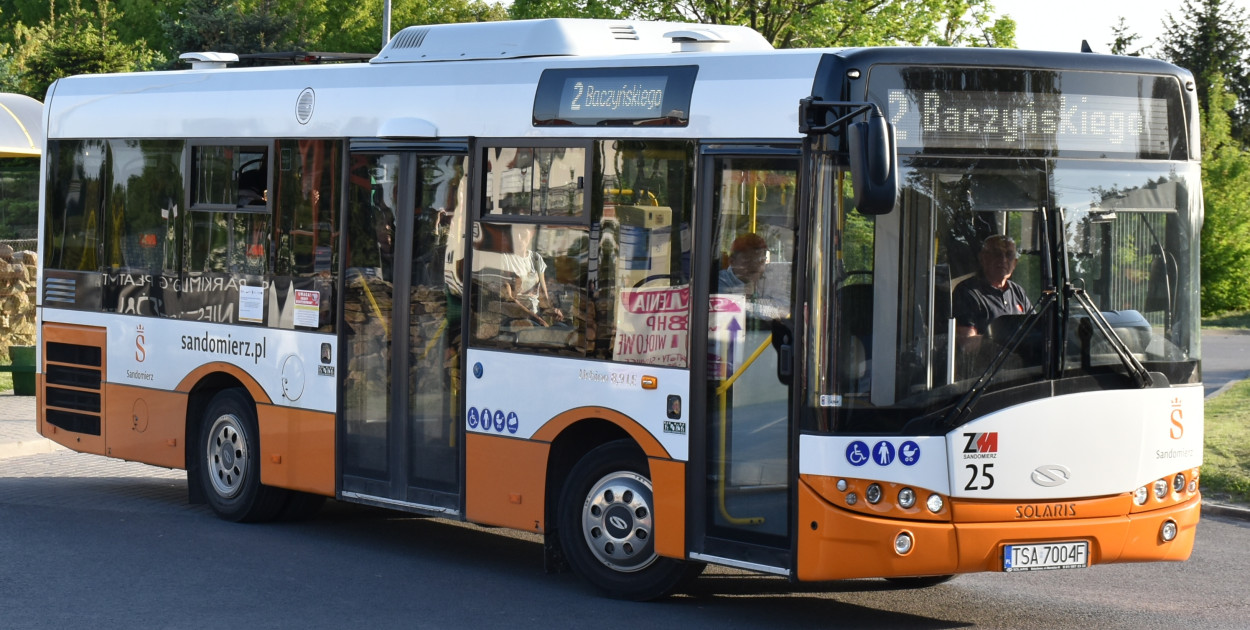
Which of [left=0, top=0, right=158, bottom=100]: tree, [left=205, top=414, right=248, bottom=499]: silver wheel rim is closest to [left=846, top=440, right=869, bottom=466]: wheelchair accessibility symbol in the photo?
[left=205, top=414, right=248, bottom=499]: silver wheel rim

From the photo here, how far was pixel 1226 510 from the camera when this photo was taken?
477 inches

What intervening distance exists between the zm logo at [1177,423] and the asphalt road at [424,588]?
1.03 m

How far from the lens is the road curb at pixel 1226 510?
1198cm

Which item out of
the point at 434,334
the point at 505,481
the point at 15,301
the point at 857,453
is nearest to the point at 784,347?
the point at 857,453

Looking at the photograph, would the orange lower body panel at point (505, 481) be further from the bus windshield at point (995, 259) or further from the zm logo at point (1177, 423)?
the zm logo at point (1177, 423)

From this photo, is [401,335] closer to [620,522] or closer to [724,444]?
[620,522]

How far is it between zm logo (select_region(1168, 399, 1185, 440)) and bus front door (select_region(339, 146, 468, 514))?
3935 mm

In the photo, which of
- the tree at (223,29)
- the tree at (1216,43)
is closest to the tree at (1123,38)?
the tree at (1216,43)

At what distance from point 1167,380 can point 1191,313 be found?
0.38 metres

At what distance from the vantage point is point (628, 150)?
27.3 feet

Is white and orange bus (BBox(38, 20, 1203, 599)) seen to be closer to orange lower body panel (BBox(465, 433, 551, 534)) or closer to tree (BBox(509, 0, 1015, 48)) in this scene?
orange lower body panel (BBox(465, 433, 551, 534))

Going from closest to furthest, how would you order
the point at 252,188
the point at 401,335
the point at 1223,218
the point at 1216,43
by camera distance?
1. the point at 401,335
2. the point at 252,188
3. the point at 1223,218
4. the point at 1216,43

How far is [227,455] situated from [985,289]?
19.2 ft

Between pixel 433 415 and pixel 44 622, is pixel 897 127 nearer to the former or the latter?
pixel 433 415
